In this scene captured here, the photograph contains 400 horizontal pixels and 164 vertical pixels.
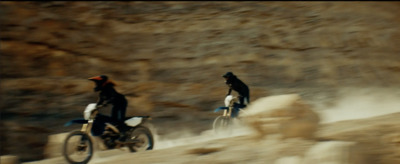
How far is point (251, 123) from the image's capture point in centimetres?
599

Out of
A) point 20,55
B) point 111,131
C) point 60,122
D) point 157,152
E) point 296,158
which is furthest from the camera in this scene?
point 20,55

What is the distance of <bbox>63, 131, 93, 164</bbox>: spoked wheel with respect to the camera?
6.68 m

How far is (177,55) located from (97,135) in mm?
10783

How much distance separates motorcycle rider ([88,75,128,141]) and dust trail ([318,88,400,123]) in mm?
7300

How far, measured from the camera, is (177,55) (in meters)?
18.0

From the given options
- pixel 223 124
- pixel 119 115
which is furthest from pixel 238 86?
pixel 119 115

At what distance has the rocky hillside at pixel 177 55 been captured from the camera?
15734 mm

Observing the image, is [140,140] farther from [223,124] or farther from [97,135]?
[223,124]

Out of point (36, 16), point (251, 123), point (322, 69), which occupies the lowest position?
point (251, 123)

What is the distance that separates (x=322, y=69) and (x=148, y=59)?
698 centimetres

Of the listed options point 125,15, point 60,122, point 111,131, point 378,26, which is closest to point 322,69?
point 378,26

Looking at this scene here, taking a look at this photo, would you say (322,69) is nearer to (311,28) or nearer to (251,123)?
(311,28)

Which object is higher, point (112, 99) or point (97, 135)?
point (112, 99)

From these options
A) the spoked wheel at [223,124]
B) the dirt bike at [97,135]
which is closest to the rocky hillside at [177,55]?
the spoked wheel at [223,124]
